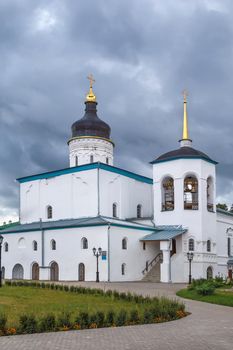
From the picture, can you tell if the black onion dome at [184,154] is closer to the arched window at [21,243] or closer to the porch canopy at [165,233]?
the porch canopy at [165,233]

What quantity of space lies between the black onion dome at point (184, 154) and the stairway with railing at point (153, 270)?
771cm

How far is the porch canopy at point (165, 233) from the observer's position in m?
36.8

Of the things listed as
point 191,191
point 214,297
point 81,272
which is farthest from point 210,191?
point 214,297

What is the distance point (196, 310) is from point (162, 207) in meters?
23.6

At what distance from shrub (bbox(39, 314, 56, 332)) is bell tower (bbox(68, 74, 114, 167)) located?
3394 centimetres

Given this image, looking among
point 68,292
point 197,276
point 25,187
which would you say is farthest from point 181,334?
point 25,187

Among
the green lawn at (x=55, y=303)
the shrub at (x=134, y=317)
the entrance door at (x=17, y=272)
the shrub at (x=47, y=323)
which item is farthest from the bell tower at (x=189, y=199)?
the shrub at (x=47, y=323)

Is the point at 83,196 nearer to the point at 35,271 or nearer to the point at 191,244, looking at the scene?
the point at 35,271

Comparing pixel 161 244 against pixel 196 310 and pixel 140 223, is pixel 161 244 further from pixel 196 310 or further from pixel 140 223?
pixel 196 310

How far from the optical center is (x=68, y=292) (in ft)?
75.9

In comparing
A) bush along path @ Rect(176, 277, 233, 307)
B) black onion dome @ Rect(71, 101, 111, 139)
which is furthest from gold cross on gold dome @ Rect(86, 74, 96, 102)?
bush along path @ Rect(176, 277, 233, 307)

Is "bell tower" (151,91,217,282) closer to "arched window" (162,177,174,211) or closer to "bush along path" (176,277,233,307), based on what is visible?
"arched window" (162,177,174,211)

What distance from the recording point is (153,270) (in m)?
38.9

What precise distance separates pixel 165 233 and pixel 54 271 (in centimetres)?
906
